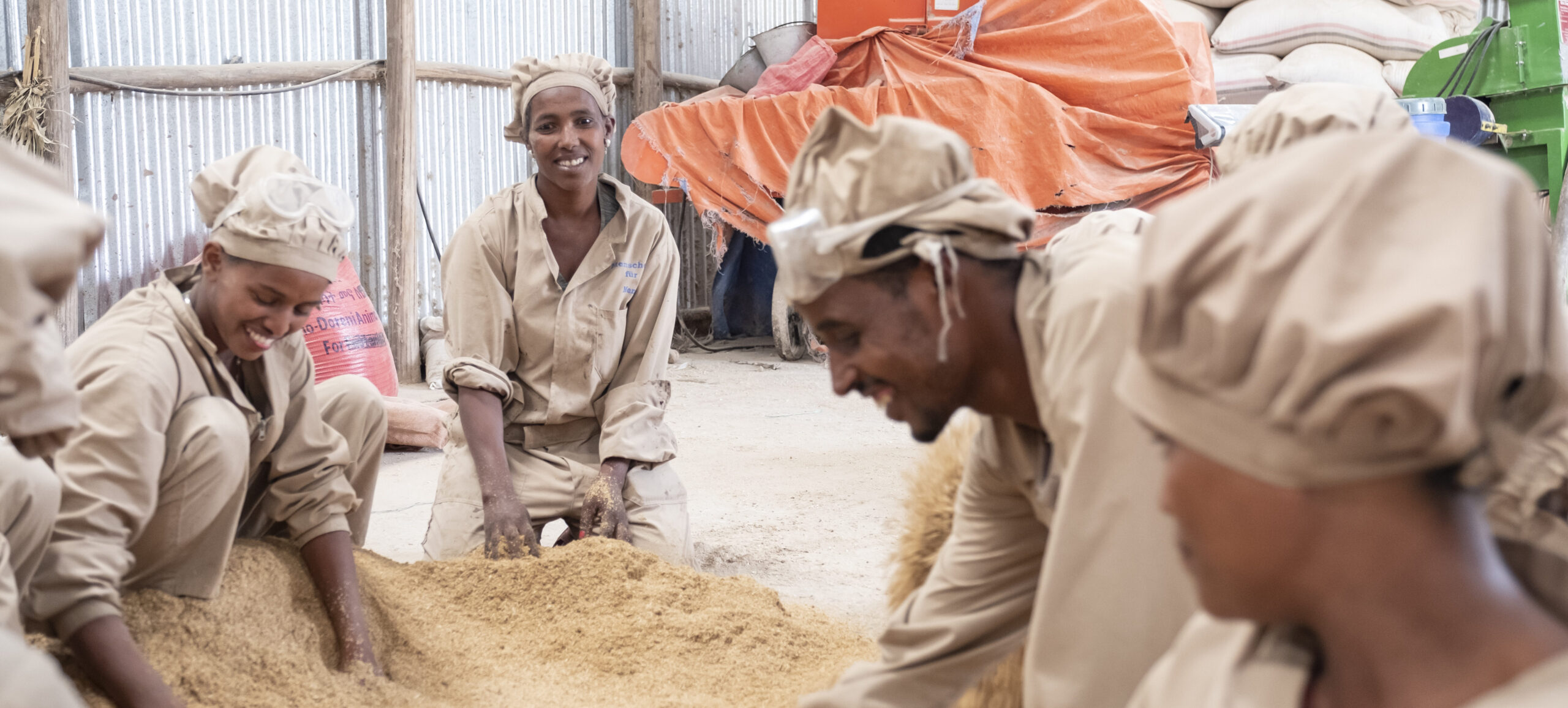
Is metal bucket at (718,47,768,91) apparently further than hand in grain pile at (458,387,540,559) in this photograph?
Yes

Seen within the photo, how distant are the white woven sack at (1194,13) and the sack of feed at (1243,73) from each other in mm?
368

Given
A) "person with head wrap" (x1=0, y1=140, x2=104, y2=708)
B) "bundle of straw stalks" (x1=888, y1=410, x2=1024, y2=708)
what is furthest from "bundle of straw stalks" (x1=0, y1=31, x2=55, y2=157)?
"person with head wrap" (x1=0, y1=140, x2=104, y2=708)

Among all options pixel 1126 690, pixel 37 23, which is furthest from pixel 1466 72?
pixel 37 23

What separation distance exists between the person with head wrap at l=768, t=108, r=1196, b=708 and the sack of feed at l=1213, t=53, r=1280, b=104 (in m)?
6.51

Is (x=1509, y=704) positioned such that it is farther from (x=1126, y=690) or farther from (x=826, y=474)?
(x=826, y=474)

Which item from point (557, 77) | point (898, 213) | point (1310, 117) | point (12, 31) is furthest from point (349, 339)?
point (898, 213)

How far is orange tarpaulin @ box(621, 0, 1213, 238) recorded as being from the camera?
20.8 feet

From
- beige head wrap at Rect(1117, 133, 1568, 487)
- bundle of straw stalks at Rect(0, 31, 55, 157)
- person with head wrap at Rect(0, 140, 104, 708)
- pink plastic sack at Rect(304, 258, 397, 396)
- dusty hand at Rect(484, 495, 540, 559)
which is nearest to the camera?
beige head wrap at Rect(1117, 133, 1568, 487)

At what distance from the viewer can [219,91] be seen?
6.26 meters

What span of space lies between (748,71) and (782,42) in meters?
0.27

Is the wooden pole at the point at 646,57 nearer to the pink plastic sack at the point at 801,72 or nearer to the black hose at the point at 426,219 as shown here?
the pink plastic sack at the point at 801,72

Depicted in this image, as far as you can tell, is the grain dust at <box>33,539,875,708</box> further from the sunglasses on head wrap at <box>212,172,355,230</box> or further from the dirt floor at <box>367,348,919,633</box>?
the sunglasses on head wrap at <box>212,172,355,230</box>

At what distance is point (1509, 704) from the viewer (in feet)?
2.31

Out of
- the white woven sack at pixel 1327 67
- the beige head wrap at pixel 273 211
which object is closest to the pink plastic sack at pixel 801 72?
the white woven sack at pixel 1327 67
